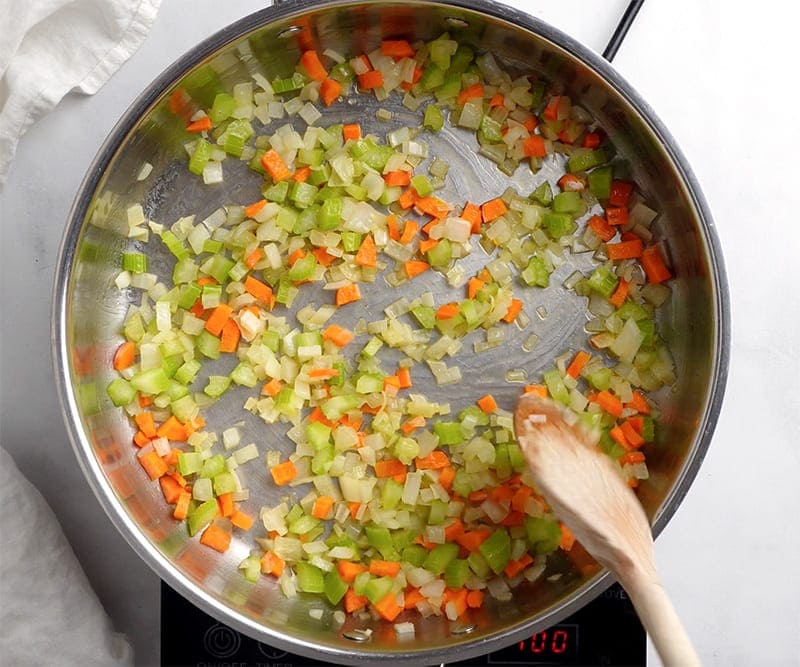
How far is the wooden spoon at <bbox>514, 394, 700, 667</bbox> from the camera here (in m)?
0.96

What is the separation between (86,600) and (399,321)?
663 millimetres

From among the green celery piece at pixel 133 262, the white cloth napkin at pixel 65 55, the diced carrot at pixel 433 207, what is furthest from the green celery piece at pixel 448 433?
the white cloth napkin at pixel 65 55

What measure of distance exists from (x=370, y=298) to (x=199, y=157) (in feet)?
1.20

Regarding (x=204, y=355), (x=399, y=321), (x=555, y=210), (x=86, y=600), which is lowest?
(x=86, y=600)

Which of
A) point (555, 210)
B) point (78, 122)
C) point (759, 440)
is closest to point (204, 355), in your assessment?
point (78, 122)

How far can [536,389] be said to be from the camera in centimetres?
140

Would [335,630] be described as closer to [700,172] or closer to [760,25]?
[700,172]

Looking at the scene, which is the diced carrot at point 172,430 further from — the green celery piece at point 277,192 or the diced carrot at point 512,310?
the diced carrot at point 512,310

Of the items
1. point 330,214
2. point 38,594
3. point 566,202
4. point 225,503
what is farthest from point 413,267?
point 38,594

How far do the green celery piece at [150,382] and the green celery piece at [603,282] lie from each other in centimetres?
72

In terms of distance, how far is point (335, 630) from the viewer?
1362 millimetres

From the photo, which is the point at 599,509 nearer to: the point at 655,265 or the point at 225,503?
the point at 655,265

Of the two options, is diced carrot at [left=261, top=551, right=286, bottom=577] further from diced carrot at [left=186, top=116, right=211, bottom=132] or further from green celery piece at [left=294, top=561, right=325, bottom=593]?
diced carrot at [left=186, top=116, right=211, bottom=132]

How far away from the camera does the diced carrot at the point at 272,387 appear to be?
1.39 meters
